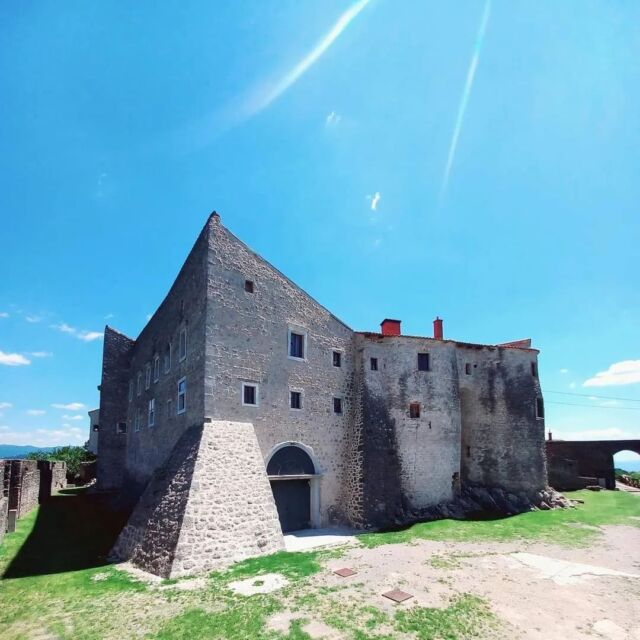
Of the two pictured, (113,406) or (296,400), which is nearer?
(296,400)

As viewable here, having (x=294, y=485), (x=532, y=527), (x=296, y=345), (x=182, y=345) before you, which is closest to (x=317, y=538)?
(x=294, y=485)

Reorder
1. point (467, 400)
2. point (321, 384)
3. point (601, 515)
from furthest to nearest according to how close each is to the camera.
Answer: point (467, 400), point (601, 515), point (321, 384)

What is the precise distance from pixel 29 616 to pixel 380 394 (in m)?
16.6

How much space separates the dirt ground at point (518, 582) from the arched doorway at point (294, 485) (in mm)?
4517

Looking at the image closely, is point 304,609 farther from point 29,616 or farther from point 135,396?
point 135,396

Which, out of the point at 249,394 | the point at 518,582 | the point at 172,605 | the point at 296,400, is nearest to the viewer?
the point at 172,605

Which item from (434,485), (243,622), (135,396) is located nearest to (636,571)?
(434,485)

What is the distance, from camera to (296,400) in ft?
65.5

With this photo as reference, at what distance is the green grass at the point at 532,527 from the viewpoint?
17312mm

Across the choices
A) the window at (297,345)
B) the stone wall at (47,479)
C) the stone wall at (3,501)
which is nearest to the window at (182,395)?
the window at (297,345)

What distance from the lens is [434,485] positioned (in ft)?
74.9

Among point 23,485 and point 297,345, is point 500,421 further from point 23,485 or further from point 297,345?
point 23,485

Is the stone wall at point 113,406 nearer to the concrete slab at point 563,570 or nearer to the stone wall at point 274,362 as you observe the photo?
the stone wall at point 274,362

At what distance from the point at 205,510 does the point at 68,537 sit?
9.14 m
